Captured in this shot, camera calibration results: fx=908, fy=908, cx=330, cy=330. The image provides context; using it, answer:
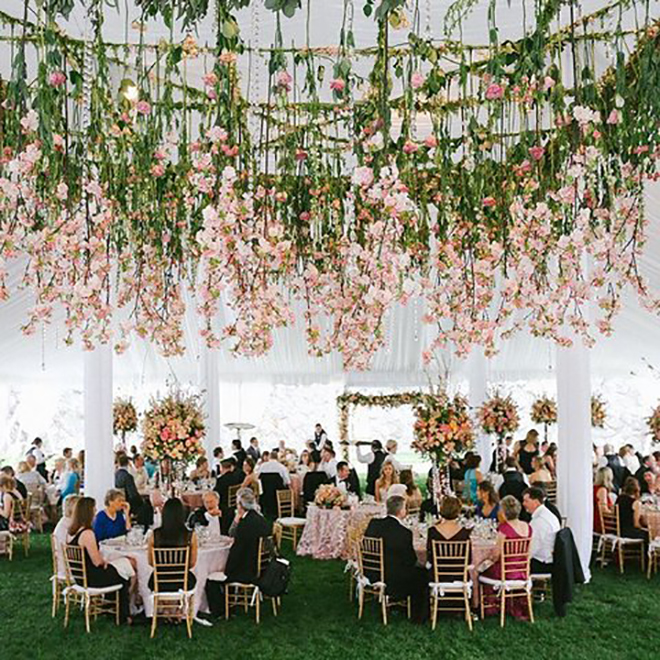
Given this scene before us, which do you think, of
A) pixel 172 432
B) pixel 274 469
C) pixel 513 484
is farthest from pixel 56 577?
pixel 274 469

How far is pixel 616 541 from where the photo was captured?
9945 mm

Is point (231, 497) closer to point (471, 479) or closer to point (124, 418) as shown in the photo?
point (471, 479)

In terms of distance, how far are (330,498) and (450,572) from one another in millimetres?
3766

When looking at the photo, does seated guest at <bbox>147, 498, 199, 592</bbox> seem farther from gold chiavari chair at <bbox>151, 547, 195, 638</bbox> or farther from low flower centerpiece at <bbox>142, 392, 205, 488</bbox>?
low flower centerpiece at <bbox>142, 392, 205, 488</bbox>

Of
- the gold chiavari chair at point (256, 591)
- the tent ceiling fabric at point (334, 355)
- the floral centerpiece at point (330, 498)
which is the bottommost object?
the gold chiavari chair at point (256, 591)

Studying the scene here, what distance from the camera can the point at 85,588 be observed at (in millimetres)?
7586

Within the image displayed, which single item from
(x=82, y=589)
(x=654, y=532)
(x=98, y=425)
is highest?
(x=98, y=425)

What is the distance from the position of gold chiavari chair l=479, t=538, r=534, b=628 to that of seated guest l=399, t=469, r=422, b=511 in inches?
125

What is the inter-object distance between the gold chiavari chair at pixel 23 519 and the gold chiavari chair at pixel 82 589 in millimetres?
3298

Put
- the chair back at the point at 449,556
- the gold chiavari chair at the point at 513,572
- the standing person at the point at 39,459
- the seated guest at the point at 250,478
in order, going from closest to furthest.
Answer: the chair back at the point at 449,556 < the gold chiavari chair at the point at 513,572 < the seated guest at the point at 250,478 < the standing person at the point at 39,459

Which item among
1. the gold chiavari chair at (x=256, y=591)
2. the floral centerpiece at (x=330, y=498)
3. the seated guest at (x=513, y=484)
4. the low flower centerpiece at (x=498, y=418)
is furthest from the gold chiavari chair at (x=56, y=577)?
the low flower centerpiece at (x=498, y=418)

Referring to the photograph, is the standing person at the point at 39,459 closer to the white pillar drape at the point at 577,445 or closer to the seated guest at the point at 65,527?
the seated guest at the point at 65,527

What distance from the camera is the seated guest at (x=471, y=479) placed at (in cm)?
1177

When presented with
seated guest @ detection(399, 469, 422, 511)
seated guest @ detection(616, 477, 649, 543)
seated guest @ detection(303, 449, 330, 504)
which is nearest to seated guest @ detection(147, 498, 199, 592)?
seated guest @ detection(399, 469, 422, 511)
